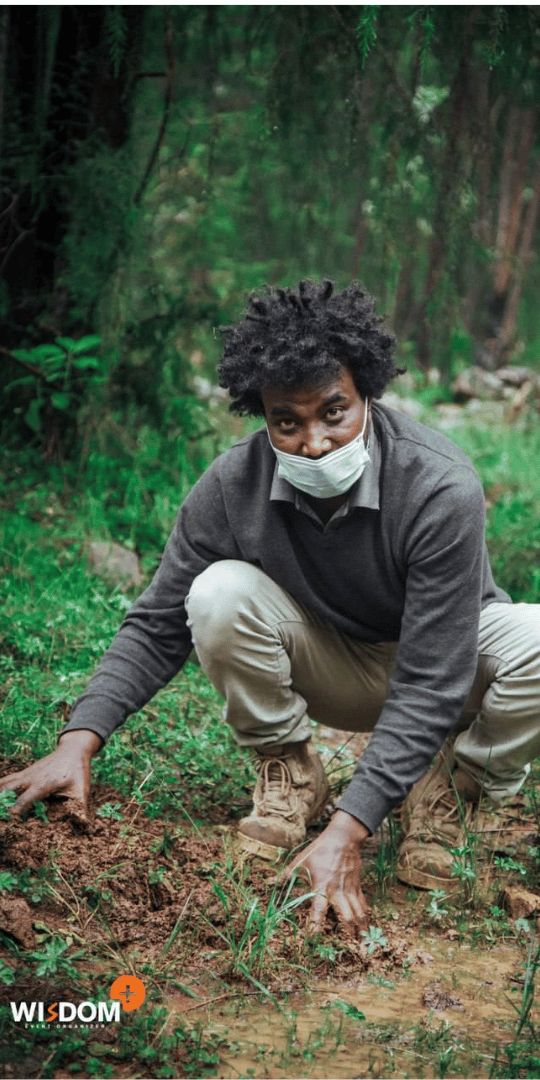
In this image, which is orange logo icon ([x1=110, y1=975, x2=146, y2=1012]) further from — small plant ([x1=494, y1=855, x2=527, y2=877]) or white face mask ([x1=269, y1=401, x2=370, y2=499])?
white face mask ([x1=269, y1=401, x2=370, y2=499])

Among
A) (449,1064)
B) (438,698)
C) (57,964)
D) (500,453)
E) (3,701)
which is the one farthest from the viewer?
(500,453)

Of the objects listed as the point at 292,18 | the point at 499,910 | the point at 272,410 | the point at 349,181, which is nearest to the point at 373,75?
the point at 292,18

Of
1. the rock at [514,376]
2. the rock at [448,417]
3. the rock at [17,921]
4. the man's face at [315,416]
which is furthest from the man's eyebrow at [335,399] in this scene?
the rock at [514,376]

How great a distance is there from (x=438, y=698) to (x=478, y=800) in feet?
1.89

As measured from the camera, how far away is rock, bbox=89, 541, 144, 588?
462cm

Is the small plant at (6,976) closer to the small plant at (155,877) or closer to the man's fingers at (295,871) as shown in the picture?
the small plant at (155,877)

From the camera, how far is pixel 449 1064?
205cm

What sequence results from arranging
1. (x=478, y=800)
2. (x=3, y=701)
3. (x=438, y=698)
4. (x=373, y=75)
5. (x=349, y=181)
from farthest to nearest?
1. (x=349, y=181)
2. (x=373, y=75)
3. (x=3, y=701)
4. (x=478, y=800)
5. (x=438, y=698)

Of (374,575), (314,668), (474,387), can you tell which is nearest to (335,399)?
(374,575)

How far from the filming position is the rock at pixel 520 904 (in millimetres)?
2727

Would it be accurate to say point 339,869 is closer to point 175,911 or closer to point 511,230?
point 175,911

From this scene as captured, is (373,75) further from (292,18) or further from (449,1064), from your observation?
(449,1064)

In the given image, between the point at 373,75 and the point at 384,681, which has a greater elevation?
the point at 373,75

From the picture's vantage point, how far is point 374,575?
Result: 279cm
